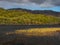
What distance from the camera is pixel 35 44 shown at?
1783 inches

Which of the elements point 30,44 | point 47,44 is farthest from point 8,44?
point 47,44

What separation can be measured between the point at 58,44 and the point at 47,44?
2548 millimetres

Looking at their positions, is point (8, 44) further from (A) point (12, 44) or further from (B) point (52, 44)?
(B) point (52, 44)

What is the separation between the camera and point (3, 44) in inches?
1722

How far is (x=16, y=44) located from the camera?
43188mm

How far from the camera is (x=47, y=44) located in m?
45.0

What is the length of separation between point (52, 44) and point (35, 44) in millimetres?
3988

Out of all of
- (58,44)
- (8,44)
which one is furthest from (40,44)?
(8,44)

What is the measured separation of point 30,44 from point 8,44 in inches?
202

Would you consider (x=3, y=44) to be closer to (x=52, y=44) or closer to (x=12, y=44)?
(x=12, y=44)

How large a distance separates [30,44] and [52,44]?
5.16 meters

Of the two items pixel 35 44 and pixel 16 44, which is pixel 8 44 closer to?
pixel 16 44

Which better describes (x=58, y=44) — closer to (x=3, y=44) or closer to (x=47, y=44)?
(x=47, y=44)

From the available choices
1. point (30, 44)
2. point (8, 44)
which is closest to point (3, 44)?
point (8, 44)
